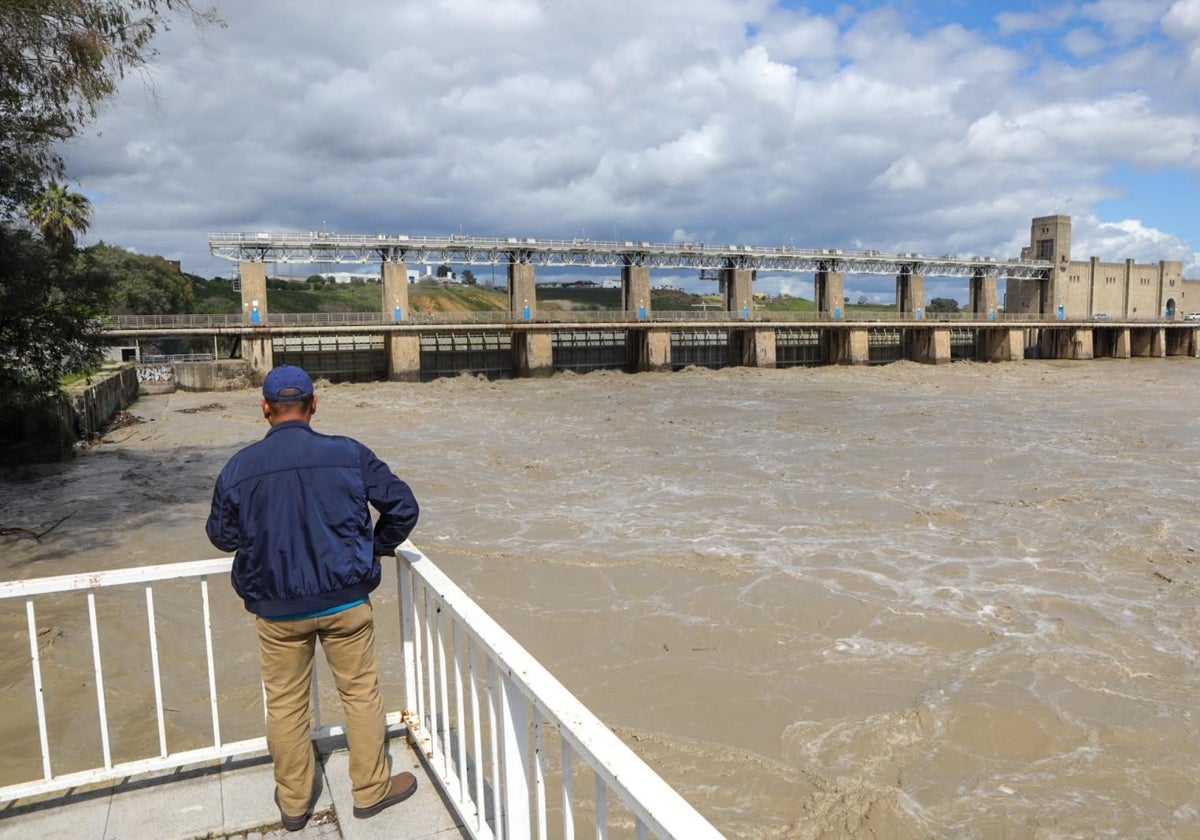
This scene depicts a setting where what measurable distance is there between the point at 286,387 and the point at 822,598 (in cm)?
684

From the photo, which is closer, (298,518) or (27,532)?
(298,518)

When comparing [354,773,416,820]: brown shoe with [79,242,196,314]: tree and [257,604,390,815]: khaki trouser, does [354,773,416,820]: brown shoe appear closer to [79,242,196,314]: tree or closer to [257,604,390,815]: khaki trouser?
[257,604,390,815]: khaki trouser

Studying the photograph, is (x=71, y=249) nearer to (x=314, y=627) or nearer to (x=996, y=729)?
(x=314, y=627)

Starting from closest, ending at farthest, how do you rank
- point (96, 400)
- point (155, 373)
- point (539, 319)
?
1. point (96, 400)
2. point (155, 373)
3. point (539, 319)

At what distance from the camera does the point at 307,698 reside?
3273 millimetres

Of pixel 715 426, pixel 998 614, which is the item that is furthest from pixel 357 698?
pixel 715 426

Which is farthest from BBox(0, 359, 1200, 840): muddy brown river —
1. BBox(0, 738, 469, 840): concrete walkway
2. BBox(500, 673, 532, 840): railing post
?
BBox(500, 673, 532, 840): railing post

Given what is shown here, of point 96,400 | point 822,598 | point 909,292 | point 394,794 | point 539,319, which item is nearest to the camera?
point 394,794

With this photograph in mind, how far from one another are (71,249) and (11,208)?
1591 mm

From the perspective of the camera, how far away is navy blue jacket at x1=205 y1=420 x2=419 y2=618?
2922 mm

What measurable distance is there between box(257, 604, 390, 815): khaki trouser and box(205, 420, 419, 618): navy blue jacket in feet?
0.43

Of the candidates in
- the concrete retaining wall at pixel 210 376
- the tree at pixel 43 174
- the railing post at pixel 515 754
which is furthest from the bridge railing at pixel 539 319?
the railing post at pixel 515 754

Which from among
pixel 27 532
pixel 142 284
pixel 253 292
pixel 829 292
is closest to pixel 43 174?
pixel 27 532

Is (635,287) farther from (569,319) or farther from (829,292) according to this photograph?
(829,292)
